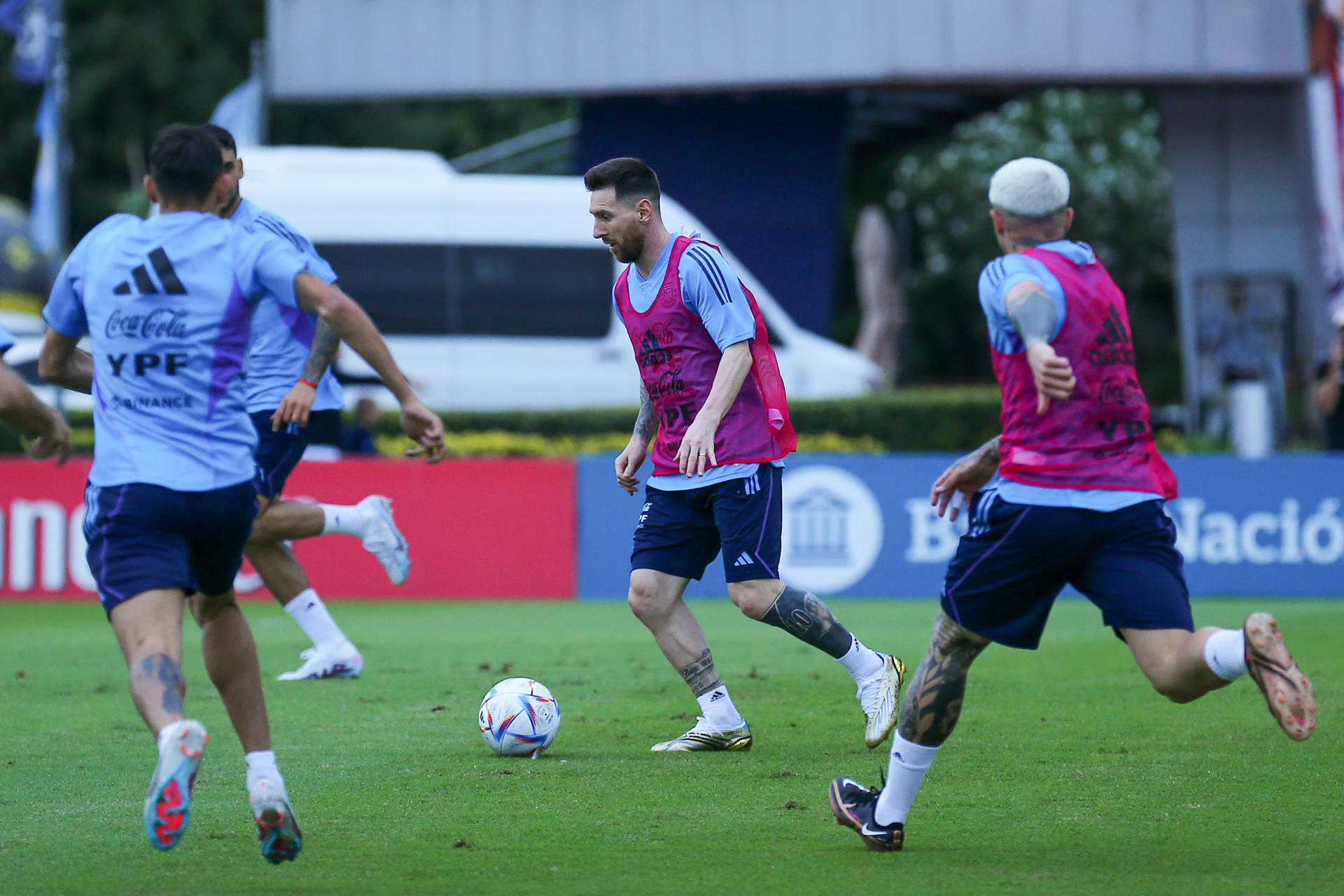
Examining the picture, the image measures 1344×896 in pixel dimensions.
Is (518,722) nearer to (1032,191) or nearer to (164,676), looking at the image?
(164,676)

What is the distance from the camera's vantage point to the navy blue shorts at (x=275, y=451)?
25.2 ft

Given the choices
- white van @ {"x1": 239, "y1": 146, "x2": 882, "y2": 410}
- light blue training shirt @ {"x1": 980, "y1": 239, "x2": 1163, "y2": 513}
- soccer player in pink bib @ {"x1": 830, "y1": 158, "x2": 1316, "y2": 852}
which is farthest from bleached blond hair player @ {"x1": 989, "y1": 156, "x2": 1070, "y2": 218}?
white van @ {"x1": 239, "y1": 146, "x2": 882, "y2": 410}

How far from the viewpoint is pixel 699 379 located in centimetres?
624

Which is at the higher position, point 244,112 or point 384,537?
point 244,112

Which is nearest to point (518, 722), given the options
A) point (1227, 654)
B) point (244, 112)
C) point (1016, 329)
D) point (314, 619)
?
point (314, 619)

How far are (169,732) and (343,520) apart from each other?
4.50m

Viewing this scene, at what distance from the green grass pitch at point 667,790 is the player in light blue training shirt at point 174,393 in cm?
65

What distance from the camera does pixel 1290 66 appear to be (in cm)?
2031

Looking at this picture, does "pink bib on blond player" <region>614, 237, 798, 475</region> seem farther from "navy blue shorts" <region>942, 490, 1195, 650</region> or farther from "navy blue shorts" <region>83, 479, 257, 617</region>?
"navy blue shorts" <region>83, 479, 257, 617</region>

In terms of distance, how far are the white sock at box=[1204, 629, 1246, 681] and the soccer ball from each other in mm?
2762

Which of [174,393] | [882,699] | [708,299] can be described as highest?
[708,299]

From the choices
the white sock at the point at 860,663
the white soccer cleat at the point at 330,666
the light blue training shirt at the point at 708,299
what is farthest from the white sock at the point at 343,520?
the white sock at the point at 860,663

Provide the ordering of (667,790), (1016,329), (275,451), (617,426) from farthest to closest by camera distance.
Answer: (617,426)
(275,451)
(667,790)
(1016,329)

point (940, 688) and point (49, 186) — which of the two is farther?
point (49, 186)
